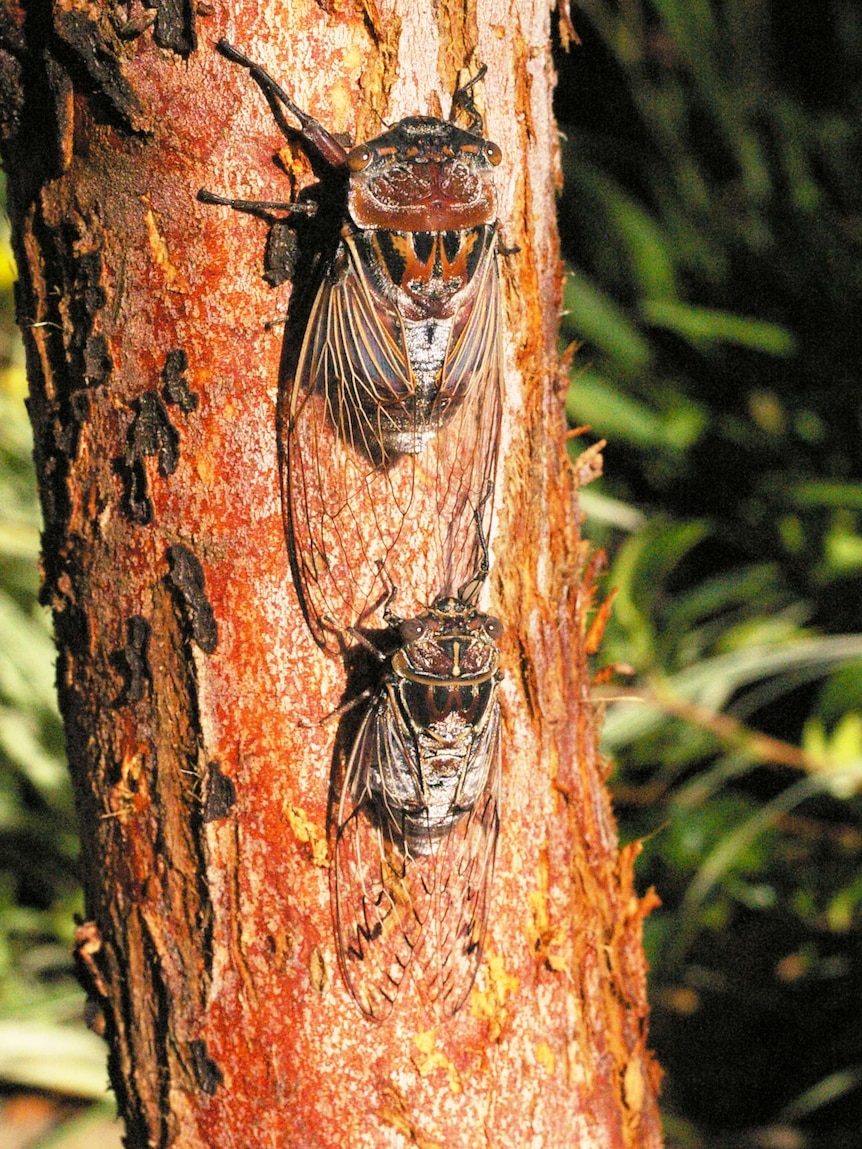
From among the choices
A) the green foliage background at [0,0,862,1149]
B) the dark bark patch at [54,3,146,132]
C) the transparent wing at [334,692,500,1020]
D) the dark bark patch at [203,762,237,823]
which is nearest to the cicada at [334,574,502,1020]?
the transparent wing at [334,692,500,1020]

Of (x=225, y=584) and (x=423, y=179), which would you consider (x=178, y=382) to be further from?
(x=423, y=179)

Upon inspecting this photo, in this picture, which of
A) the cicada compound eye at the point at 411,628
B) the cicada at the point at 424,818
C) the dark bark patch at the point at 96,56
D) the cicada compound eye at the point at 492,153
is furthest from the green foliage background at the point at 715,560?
the dark bark patch at the point at 96,56

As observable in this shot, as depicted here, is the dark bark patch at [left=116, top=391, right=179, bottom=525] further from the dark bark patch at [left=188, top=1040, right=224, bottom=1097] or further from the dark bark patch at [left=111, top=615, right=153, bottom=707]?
the dark bark patch at [left=188, top=1040, right=224, bottom=1097]

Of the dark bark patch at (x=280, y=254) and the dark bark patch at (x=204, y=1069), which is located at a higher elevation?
the dark bark patch at (x=280, y=254)

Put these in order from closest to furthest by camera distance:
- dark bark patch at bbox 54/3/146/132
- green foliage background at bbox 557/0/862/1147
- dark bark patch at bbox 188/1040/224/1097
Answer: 1. dark bark patch at bbox 54/3/146/132
2. dark bark patch at bbox 188/1040/224/1097
3. green foliage background at bbox 557/0/862/1147

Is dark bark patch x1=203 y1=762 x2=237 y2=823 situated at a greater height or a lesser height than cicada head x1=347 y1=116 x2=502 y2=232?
lesser

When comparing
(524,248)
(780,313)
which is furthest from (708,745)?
(524,248)

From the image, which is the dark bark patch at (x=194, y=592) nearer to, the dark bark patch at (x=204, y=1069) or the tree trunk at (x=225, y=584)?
the tree trunk at (x=225, y=584)

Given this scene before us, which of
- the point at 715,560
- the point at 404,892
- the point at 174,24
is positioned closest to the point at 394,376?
the point at 174,24
